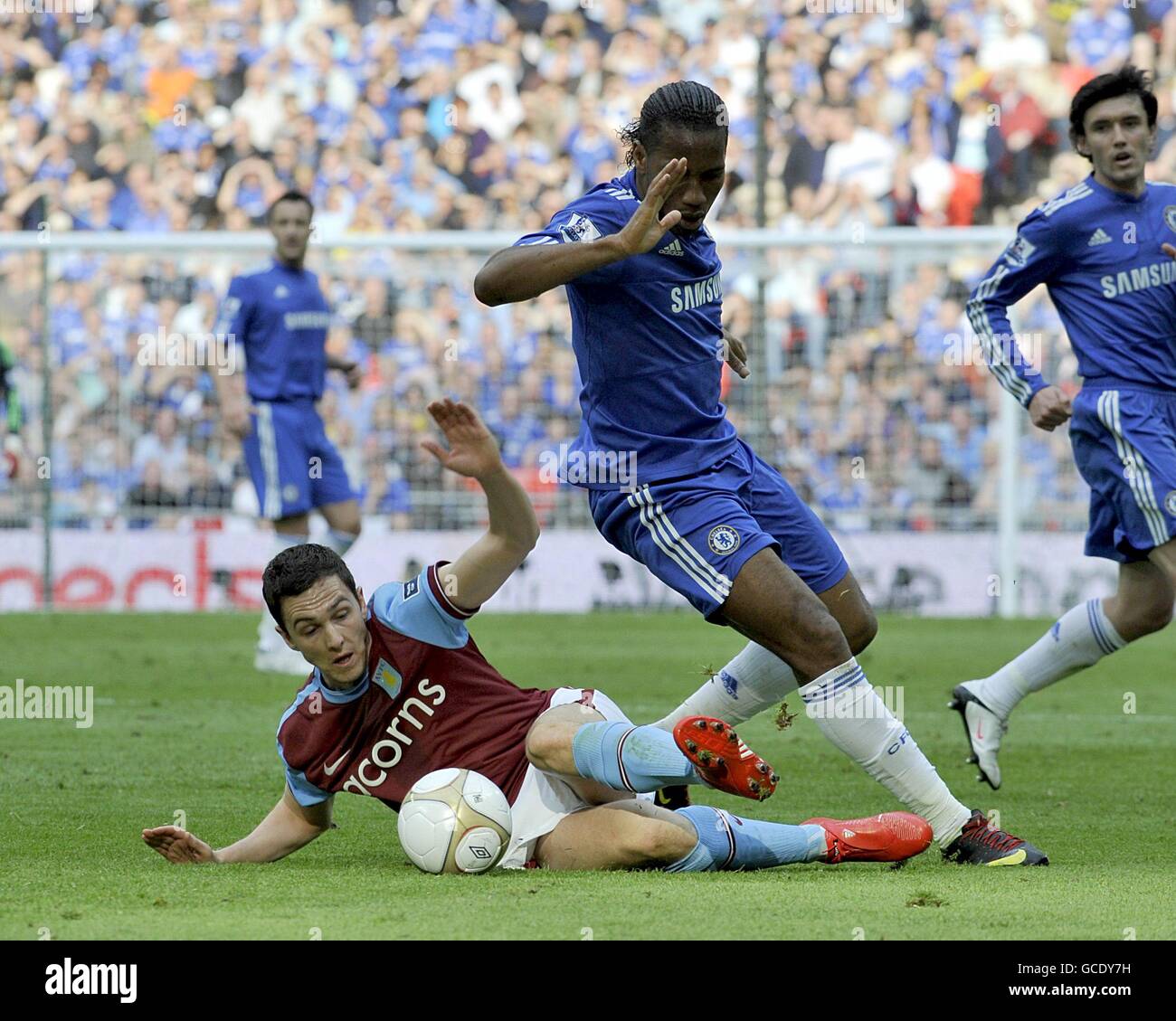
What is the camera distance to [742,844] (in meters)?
5.24

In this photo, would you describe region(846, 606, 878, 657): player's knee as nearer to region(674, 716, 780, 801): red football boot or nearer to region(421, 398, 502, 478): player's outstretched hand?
region(674, 716, 780, 801): red football boot

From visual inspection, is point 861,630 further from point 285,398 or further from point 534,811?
point 285,398

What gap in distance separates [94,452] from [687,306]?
39.7 ft

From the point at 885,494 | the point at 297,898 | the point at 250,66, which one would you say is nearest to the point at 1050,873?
the point at 297,898

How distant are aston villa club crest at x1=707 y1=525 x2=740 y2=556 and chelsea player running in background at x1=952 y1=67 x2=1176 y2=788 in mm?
1911

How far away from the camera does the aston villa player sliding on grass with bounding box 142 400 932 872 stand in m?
5.12

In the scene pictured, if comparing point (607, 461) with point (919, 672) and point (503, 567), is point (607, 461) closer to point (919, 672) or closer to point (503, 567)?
point (503, 567)

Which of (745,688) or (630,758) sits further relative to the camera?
(745,688)

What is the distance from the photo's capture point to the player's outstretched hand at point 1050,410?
6754 mm

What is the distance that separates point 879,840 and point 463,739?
1263mm

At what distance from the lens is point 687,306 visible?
571 cm
